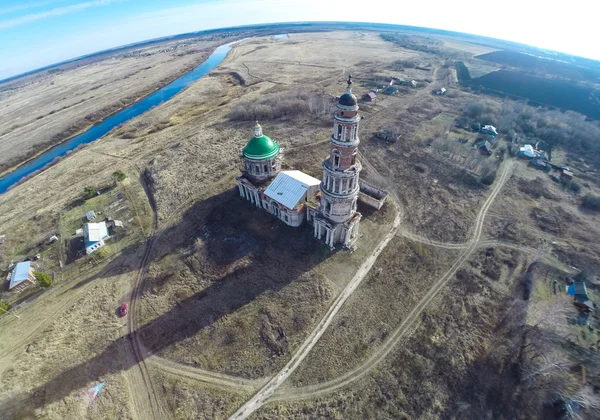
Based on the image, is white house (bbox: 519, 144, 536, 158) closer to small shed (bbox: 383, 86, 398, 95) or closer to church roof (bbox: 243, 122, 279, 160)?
small shed (bbox: 383, 86, 398, 95)

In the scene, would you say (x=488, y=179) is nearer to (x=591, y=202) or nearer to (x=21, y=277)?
(x=591, y=202)

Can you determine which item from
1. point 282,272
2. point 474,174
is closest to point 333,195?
point 282,272

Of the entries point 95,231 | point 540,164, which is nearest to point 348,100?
point 95,231

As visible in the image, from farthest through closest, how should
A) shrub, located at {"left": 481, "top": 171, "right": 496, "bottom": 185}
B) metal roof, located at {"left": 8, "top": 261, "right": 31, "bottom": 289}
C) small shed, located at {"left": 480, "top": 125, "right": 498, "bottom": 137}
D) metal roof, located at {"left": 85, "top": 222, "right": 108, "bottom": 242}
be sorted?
1. small shed, located at {"left": 480, "top": 125, "right": 498, "bottom": 137}
2. shrub, located at {"left": 481, "top": 171, "right": 496, "bottom": 185}
3. metal roof, located at {"left": 85, "top": 222, "right": 108, "bottom": 242}
4. metal roof, located at {"left": 8, "top": 261, "right": 31, "bottom": 289}

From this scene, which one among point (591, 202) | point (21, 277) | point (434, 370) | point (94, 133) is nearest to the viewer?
point (434, 370)

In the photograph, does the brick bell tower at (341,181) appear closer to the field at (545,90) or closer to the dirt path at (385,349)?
the dirt path at (385,349)

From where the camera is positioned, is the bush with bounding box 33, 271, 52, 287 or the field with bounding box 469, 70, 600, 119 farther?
the field with bounding box 469, 70, 600, 119

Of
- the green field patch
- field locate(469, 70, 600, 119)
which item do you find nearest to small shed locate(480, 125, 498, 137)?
the green field patch
